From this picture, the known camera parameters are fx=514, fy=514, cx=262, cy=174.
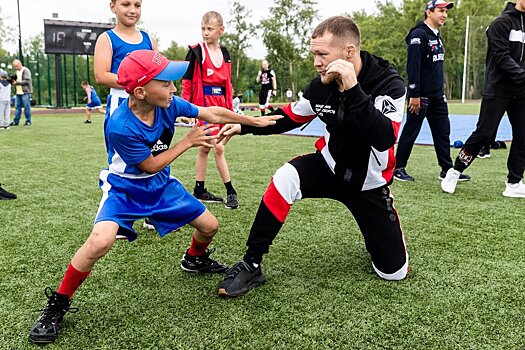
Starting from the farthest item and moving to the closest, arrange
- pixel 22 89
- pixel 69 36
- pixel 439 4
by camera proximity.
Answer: pixel 69 36
pixel 22 89
pixel 439 4

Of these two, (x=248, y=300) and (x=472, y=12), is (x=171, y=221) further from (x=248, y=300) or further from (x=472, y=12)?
(x=472, y=12)

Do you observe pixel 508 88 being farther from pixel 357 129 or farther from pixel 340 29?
pixel 357 129

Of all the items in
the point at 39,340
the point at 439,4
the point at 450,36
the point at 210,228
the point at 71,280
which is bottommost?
the point at 39,340

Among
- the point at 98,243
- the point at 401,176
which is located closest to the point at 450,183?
the point at 401,176

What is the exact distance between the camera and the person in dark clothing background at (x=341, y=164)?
2896mm

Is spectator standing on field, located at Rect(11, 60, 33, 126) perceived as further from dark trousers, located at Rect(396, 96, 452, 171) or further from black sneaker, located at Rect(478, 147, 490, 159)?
black sneaker, located at Rect(478, 147, 490, 159)

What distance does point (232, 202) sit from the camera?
5.03m

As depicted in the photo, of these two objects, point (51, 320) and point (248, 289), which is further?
point (248, 289)

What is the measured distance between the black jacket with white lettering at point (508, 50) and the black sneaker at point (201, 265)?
12.1 ft

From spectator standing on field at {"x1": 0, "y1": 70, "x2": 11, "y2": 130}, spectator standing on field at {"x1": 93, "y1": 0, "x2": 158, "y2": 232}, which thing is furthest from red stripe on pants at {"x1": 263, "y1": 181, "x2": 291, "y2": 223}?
spectator standing on field at {"x1": 0, "y1": 70, "x2": 11, "y2": 130}

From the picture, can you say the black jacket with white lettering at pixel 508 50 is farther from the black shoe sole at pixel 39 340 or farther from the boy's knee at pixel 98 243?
the black shoe sole at pixel 39 340

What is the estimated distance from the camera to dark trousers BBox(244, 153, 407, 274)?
123 inches

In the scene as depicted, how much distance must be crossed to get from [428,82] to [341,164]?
365cm

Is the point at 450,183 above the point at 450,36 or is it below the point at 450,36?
below
